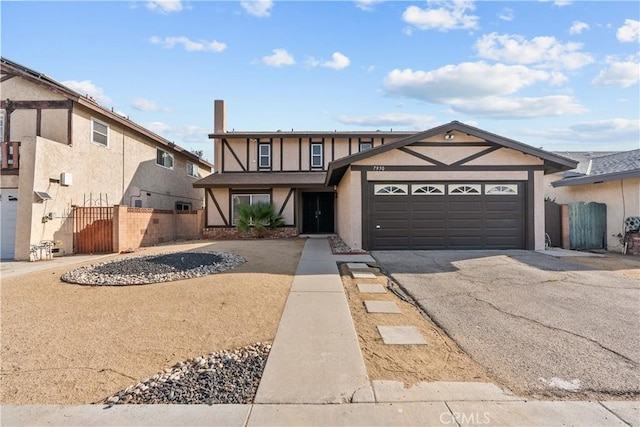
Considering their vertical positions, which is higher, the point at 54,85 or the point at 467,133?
the point at 54,85

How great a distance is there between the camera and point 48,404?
283cm

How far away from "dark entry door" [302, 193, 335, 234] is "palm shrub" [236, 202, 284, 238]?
2584 mm

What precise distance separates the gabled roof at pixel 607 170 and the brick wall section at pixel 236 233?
1261 centimetres

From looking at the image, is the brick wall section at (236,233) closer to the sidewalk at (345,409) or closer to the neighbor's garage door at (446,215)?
the neighbor's garage door at (446,215)

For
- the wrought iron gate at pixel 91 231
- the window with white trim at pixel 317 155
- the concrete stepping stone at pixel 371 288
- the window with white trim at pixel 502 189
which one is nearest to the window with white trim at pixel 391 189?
the window with white trim at pixel 502 189

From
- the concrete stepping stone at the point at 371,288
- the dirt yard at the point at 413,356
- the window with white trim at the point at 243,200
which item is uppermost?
Answer: the window with white trim at the point at 243,200

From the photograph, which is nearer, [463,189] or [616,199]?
[463,189]

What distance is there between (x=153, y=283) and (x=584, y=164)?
1998 cm

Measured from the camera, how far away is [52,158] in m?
11.2

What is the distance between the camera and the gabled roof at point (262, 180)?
16.8m

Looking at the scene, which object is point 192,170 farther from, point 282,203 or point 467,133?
point 467,133

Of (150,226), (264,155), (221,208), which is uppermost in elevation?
(264,155)

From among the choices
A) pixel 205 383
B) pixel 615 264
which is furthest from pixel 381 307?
pixel 615 264

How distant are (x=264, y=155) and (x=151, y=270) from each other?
12.4 meters
